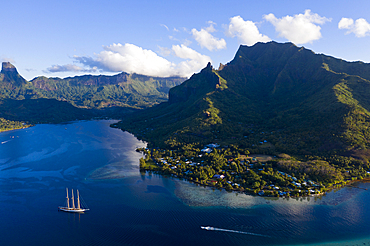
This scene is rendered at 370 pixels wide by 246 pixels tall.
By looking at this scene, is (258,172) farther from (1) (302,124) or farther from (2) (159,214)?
(1) (302,124)

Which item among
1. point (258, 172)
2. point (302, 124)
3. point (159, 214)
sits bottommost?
point (159, 214)

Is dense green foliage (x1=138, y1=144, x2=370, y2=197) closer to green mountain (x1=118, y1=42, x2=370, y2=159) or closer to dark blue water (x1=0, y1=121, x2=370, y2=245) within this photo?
dark blue water (x1=0, y1=121, x2=370, y2=245)

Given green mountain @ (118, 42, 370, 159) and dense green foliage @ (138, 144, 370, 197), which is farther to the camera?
green mountain @ (118, 42, 370, 159)

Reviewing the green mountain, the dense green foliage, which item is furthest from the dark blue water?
the green mountain

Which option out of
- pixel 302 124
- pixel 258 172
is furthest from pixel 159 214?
pixel 302 124

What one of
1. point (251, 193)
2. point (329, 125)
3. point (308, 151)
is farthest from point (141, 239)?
point (329, 125)

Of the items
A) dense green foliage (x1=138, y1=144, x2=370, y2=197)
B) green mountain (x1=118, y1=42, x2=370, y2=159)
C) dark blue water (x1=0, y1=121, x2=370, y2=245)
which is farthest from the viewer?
green mountain (x1=118, y1=42, x2=370, y2=159)

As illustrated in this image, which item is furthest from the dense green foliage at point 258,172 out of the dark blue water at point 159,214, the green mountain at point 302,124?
the green mountain at point 302,124

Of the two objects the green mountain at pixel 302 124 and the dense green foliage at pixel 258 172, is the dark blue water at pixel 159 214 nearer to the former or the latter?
the dense green foliage at pixel 258 172

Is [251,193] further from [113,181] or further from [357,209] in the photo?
[113,181]
